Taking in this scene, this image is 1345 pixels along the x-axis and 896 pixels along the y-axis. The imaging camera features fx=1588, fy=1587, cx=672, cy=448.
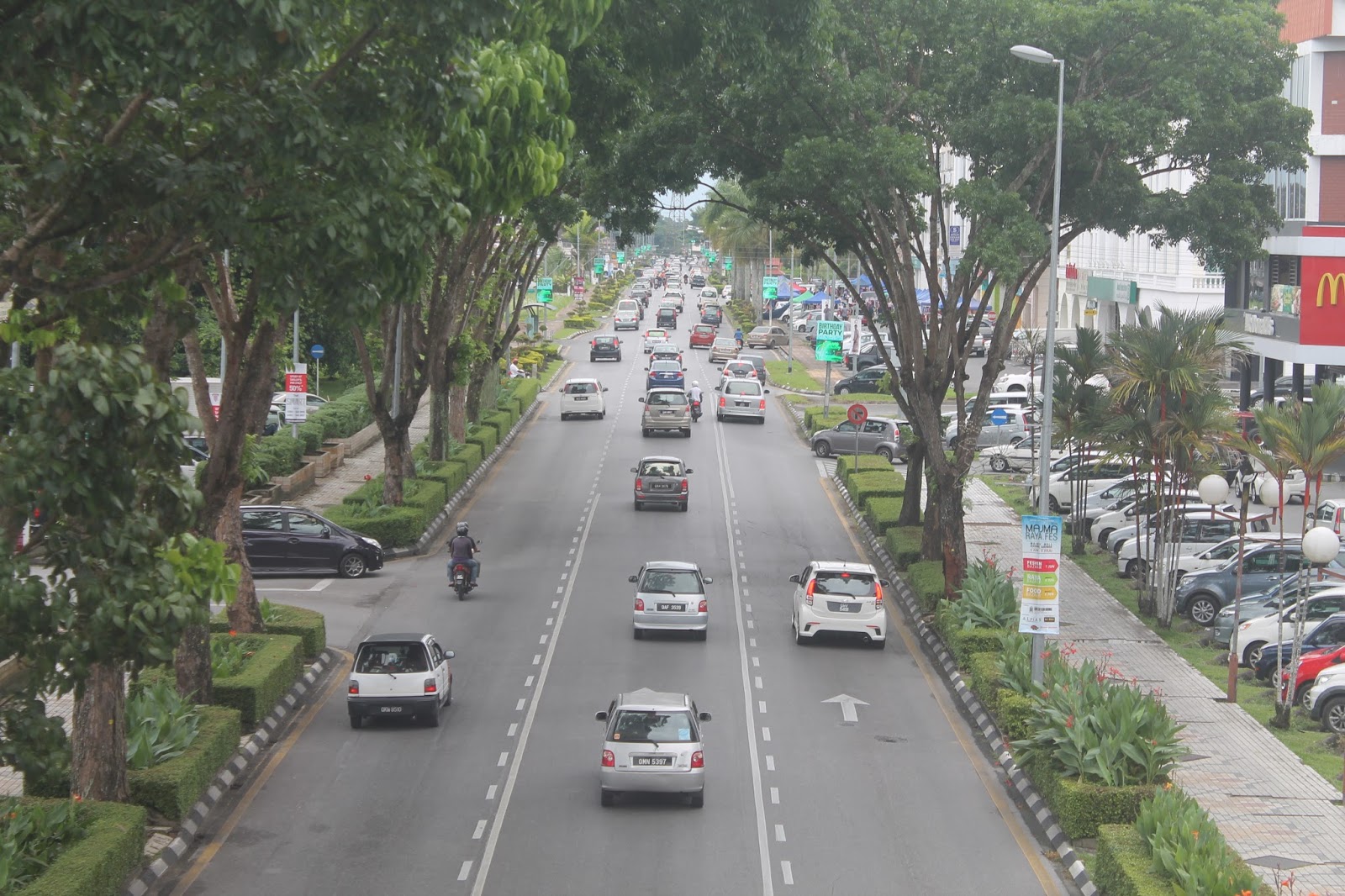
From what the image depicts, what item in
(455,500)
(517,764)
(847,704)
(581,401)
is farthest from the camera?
(581,401)

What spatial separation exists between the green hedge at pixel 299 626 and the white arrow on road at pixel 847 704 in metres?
8.67

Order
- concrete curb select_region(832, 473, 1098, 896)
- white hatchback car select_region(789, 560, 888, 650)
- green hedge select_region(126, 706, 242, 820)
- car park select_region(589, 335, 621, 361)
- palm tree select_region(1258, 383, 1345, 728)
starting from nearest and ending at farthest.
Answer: concrete curb select_region(832, 473, 1098, 896) < green hedge select_region(126, 706, 242, 820) < palm tree select_region(1258, 383, 1345, 728) < white hatchback car select_region(789, 560, 888, 650) < car park select_region(589, 335, 621, 361)

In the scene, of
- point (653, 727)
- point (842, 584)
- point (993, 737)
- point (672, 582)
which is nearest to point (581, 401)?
point (672, 582)

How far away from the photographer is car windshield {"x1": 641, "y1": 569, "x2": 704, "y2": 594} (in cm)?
2919

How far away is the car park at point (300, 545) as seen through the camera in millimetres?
33969

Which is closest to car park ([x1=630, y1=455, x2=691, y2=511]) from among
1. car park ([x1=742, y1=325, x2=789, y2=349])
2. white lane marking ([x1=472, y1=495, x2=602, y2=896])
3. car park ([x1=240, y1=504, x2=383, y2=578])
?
white lane marking ([x1=472, y1=495, x2=602, y2=896])

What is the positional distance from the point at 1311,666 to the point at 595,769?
1163cm

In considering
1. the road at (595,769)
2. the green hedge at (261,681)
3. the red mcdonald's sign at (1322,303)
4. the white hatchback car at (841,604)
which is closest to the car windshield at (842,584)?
the white hatchback car at (841,604)

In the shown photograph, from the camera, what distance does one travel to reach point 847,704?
2516cm

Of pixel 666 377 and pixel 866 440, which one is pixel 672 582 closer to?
pixel 866 440

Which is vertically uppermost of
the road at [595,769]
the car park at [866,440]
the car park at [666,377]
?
the car park at [666,377]

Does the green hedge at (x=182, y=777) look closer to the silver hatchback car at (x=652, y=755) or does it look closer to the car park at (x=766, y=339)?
the silver hatchback car at (x=652, y=755)

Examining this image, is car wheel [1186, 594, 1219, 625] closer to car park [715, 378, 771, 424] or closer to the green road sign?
the green road sign

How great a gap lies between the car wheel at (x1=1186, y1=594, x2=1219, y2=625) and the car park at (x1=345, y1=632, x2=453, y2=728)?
16.4m
